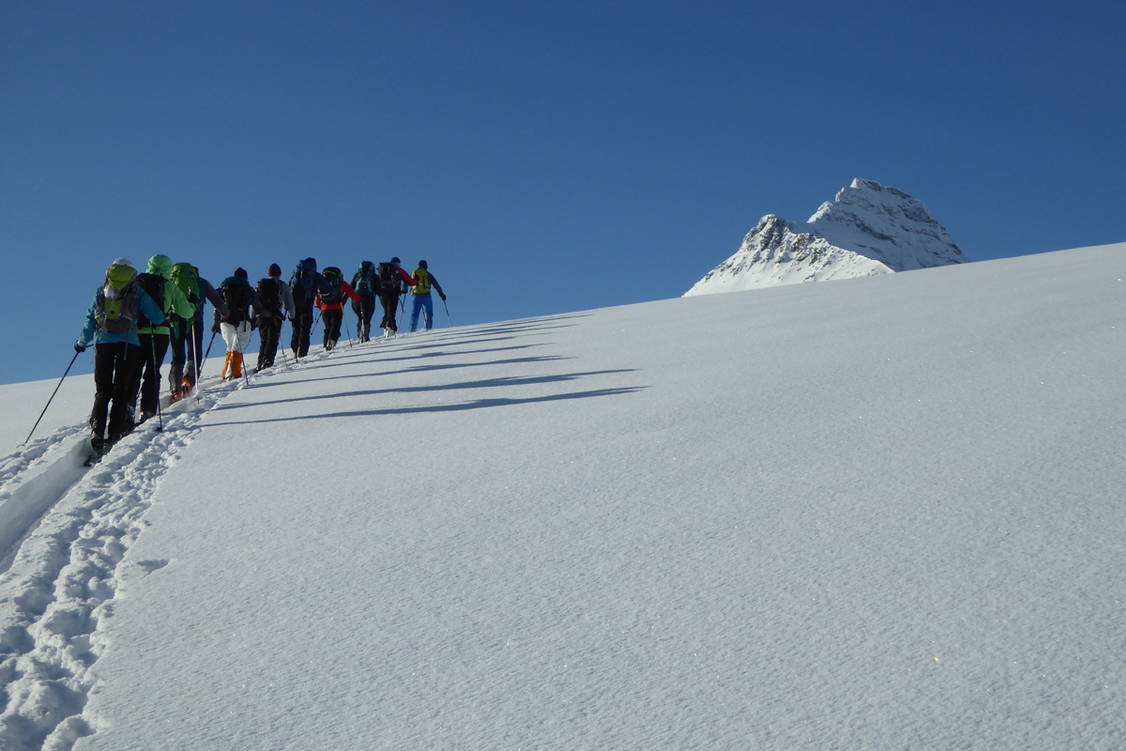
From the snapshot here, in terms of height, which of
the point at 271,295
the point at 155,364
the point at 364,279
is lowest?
the point at 155,364

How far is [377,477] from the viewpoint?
205 inches

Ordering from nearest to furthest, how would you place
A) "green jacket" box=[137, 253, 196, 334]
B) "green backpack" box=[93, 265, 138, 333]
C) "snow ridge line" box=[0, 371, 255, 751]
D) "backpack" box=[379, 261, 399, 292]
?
1. "snow ridge line" box=[0, 371, 255, 751]
2. "green backpack" box=[93, 265, 138, 333]
3. "green jacket" box=[137, 253, 196, 334]
4. "backpack" box=[379, 261, 399, 292]

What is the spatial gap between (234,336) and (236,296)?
61cm

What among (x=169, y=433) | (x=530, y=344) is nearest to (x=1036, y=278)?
(x=530, y=344)

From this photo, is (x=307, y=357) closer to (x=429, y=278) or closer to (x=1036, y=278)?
(x=429, y=278)

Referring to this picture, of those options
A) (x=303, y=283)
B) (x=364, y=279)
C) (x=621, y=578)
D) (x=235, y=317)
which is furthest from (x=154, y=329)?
(x=364, y=279)

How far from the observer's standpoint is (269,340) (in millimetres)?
13836

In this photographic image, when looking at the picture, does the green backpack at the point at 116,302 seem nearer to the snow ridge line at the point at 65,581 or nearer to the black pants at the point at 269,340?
Answer: the snow ridge line at the point at 65,581

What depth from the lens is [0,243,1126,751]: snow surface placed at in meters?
2.33

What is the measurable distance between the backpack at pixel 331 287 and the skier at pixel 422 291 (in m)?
3.02

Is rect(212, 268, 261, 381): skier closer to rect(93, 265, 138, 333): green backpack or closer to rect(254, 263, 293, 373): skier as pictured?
rect(254, 263, 293, 373): skier

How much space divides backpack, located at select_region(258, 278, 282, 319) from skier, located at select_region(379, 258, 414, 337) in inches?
201

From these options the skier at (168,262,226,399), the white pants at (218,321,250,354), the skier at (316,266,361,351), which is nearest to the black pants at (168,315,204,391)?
the skier at (168,262,226,399)

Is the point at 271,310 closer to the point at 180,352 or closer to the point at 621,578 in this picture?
the point at 180,352
